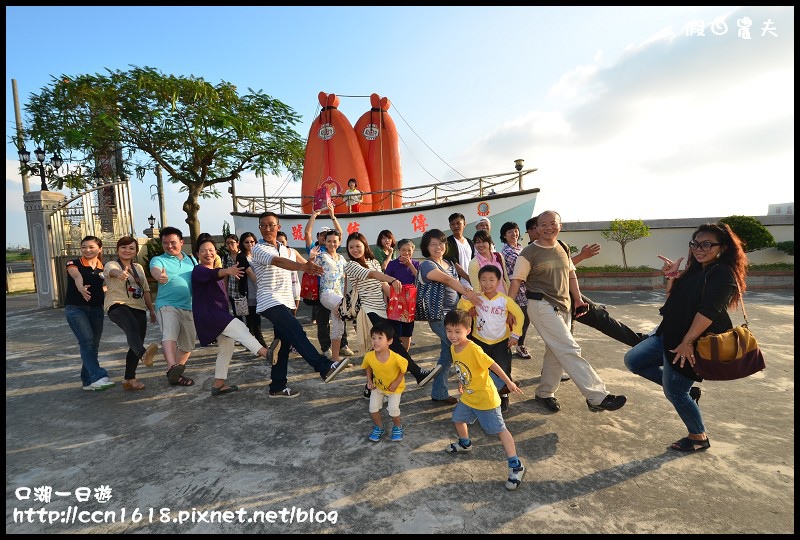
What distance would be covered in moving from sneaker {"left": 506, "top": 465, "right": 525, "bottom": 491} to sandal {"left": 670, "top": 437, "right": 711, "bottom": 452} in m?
1.35

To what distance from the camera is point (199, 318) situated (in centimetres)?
392

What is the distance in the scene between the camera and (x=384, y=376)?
10.1 feet

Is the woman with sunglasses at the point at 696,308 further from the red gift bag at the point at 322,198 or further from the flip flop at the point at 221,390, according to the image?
the red gift bag at the point at 322,198

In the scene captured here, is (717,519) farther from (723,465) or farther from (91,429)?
(91,429)

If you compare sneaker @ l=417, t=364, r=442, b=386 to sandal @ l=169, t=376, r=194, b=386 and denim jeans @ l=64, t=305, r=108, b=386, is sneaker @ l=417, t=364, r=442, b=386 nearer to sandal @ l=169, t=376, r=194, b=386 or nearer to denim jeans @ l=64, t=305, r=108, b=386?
sandal @ l=169, t=376, r=194, b=386

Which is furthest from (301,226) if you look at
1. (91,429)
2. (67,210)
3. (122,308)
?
(91,429)

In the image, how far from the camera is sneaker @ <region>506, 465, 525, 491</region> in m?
2.44

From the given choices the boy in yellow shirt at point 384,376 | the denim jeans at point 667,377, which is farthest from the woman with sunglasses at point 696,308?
the boy in yellow shirt at point 384,376

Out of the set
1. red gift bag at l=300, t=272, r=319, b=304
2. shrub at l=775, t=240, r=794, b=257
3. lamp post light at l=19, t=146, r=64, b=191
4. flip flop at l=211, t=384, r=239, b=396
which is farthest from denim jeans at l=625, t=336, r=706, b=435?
lamp post light at l=19, t=146, r=64, b=191

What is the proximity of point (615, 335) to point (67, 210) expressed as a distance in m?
14.4

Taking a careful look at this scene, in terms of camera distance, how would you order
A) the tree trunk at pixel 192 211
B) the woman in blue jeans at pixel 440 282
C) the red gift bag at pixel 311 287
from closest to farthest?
the woman in blue jeans at pixel 440 282
the red gift bag at pixel 311 287
the tree trunk at pixel 192 211

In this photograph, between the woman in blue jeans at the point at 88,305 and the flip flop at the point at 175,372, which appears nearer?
the woman in blue jeans at the point at 88,305

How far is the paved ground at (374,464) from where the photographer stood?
7.32 ft

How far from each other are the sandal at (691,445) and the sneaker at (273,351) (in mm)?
3719
